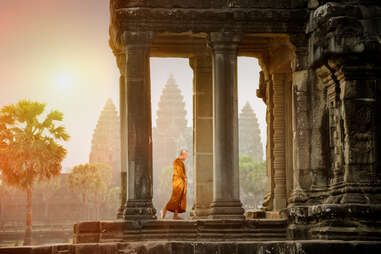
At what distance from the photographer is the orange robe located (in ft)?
68.0

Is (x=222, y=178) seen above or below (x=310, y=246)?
above

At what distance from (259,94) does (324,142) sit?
5.51 m

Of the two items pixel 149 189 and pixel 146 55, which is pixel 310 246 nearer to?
pixel 149 189

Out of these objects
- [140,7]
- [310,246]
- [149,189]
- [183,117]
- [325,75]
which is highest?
[183,117]

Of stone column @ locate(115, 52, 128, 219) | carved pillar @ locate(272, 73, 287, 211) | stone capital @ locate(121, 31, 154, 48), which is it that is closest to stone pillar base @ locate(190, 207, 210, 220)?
stone column @ locate(115, 52, 128, 219)

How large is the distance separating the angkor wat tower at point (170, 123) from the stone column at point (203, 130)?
11481 cm

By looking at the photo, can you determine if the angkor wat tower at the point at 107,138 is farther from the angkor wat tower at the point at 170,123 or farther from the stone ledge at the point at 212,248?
the stone ledge at the point at 212,248

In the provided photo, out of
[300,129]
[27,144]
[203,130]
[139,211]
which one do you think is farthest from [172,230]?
[27,144]

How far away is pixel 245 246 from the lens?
16.5 meters

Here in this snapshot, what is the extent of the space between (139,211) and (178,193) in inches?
Answer: 101

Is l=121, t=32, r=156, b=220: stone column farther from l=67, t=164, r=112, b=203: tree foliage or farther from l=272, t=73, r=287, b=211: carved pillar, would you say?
l=67, t=164, r=112, b=203: tree foliage

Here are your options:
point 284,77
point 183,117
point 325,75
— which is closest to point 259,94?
point 284,77

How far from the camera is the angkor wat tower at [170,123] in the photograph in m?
138

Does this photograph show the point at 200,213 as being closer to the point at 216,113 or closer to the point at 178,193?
the point at 178,193
